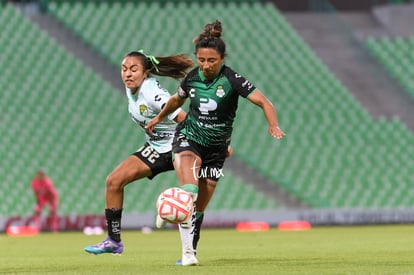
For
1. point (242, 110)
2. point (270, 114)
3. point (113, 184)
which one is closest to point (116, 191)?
point (113, 184)

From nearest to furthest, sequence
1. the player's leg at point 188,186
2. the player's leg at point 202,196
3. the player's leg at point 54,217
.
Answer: the player's leg at point 188,186
the player's leg at point 202,196
the player's leg at point 54,217

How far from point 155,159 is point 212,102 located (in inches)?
38.8

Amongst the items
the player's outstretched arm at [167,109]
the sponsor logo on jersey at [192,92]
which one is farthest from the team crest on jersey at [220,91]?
the player's outstretched arm at [167,109]

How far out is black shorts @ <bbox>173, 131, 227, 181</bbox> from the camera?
29.9 feet

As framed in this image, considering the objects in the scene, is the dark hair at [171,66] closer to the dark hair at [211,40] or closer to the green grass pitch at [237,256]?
the dark hair at [211,40]

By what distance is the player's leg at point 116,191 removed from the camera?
9445 millimetres

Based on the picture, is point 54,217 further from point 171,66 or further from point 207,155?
point 207,155

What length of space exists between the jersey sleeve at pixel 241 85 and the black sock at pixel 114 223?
178cm

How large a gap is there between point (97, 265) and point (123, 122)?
13126 millimetres

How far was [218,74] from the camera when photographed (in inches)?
352

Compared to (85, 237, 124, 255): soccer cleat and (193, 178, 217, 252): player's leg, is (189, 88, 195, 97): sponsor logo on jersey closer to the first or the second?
(193, 178, 217, 252): player's leg

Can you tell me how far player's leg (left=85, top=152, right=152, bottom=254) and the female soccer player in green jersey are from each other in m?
0.44

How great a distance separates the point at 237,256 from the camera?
34.6 feet

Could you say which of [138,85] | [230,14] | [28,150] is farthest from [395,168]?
[138,85]
